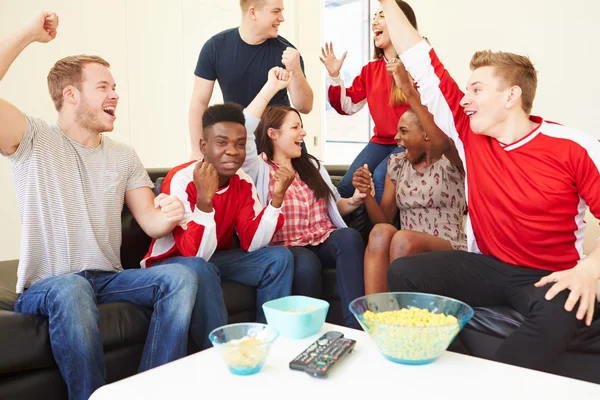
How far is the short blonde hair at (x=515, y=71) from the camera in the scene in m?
1.75

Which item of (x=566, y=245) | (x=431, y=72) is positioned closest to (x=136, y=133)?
(x=431, y=72)

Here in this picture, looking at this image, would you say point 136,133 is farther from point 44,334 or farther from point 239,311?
point 44,334

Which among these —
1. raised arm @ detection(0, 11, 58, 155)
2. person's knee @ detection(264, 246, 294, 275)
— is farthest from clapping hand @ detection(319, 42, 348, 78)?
raised arm @ detection(0, 11, 58, 155)


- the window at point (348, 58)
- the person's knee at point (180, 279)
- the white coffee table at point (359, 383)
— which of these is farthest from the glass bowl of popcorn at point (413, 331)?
the window at point (348, 58)

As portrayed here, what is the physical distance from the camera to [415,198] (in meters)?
2.21

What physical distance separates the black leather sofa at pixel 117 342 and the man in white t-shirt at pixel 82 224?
0.05m

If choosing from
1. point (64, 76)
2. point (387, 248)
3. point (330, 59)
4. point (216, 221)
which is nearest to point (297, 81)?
point (330, 59)

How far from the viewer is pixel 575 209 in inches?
65.5

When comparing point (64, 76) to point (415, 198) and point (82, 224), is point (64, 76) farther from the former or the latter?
point (415, 198)

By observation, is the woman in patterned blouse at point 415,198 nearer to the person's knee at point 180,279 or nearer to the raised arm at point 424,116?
the raised arm at point 424,116

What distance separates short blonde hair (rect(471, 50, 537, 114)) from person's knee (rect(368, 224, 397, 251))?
663 millimetres

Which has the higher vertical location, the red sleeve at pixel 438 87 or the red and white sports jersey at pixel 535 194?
the red sleeve at pixel 438 87

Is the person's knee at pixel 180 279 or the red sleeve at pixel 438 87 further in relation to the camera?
the red sleeve at pixel 438 87

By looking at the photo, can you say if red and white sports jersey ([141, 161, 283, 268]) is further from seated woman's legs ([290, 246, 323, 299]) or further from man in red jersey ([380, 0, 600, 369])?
man in red jersey ([380, 0, 600, 369])
